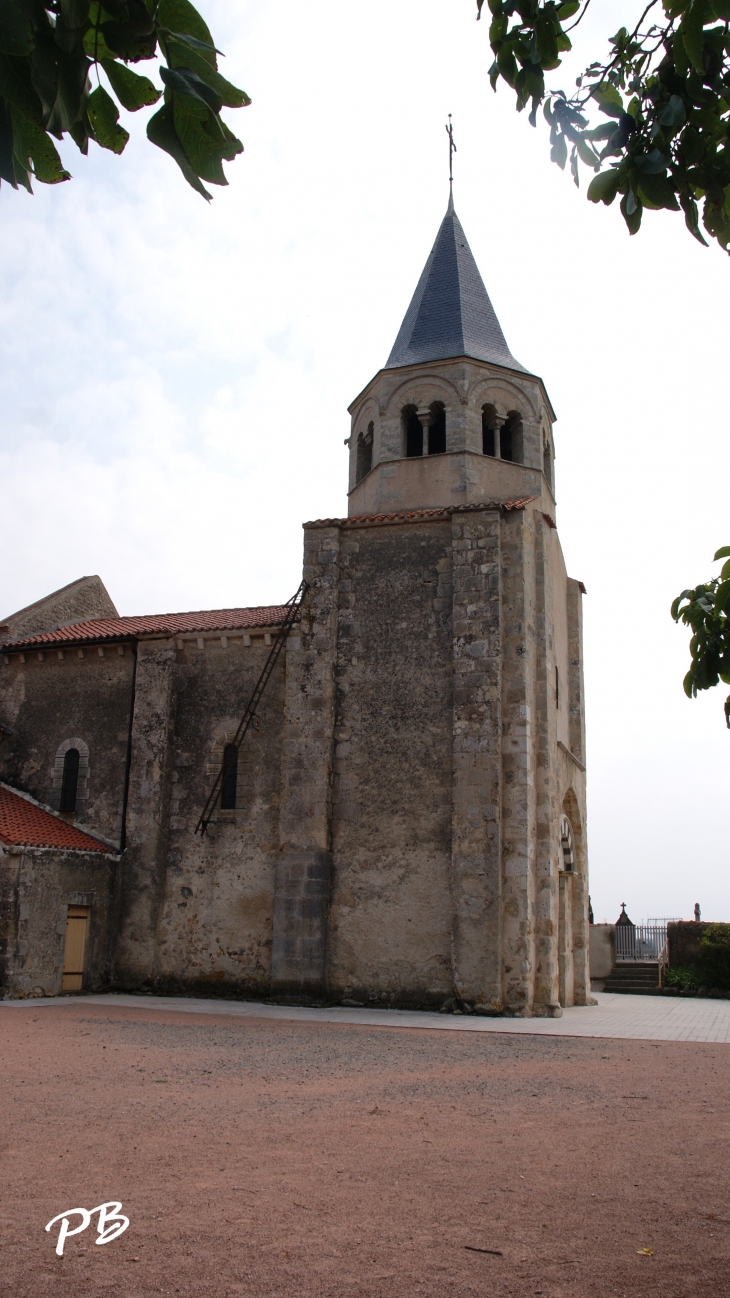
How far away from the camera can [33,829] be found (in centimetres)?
1822

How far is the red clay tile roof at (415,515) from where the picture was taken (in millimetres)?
17891

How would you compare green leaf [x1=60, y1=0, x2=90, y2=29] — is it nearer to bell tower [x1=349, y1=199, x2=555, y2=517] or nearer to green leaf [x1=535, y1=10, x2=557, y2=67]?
green leaf [x1=535, y1=10, x2=557, y2=67]

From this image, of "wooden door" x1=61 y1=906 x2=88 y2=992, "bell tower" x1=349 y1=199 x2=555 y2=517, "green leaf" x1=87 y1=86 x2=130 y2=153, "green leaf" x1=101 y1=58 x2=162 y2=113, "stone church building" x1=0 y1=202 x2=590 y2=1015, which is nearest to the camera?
"green leaf" x1=101 y1=58 x2=162 y2=113

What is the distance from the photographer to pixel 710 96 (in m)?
3.17

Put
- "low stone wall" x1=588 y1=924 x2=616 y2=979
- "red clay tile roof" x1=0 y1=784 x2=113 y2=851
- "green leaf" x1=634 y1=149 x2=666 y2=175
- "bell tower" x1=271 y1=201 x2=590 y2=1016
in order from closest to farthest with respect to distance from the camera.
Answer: "green leaf" x1=634 y1=149 x2=666 y2=175
"bell tower" x1=271 y1=201 x2=590 y2=1016
"red clay tile roof" x1=0 y1=784 x2=113 y2=851
"low stone wall" x1=588 y1=924 x2=616 y2=979

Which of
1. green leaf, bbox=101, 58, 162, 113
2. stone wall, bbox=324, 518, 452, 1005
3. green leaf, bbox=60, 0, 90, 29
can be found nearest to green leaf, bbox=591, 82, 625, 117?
green leaf, bbox=101, 58, 162, 113

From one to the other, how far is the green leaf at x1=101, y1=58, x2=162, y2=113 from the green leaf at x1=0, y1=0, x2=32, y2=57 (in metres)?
0.36

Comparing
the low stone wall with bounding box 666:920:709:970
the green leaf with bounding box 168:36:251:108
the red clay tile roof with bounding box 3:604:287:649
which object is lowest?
the low stone wall with bounding box 666:920:709:970

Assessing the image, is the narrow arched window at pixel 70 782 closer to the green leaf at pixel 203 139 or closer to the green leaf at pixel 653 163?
the green leaf at pixel 653 163

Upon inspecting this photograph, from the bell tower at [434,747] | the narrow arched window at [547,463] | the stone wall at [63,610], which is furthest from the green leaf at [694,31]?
the stone wall at [63,610]

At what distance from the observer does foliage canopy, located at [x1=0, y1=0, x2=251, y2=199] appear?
2.14m

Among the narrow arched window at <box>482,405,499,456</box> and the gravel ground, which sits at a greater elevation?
the narrow arched window at <box>482,405,499,456</box>

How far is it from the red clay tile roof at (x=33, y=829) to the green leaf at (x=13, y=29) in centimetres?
1644
